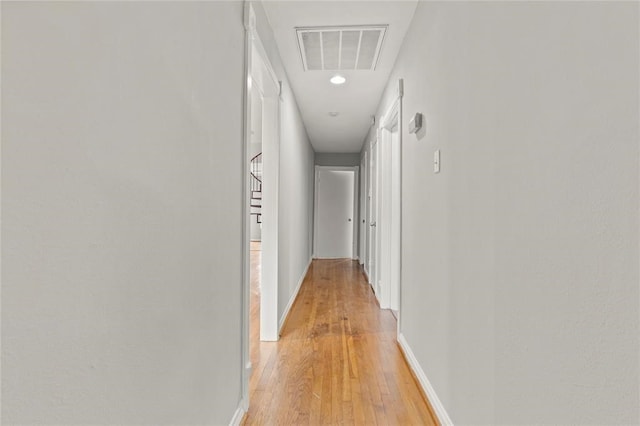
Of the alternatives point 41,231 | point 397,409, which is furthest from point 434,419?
point 41,231

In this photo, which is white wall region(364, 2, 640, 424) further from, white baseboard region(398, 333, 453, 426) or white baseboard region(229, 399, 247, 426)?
white baseboard region(229, 399, 247, 426)

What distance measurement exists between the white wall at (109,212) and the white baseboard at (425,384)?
1056 millimetres

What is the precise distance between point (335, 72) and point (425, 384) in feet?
8.81

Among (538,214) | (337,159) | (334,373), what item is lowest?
(334,373)

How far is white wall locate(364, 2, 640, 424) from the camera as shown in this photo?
0.68 m

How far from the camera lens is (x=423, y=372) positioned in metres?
2.04

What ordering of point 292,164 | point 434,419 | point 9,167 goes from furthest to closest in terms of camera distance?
point 292,164 → point 434,419 → point 9,167

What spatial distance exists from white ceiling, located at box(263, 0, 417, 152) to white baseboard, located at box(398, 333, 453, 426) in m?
2.26

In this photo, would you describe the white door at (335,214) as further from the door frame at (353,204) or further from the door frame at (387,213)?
the door frame at (387,213)

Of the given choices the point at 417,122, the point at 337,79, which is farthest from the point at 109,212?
the point at 337,79

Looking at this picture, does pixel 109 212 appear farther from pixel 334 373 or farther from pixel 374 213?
pixel 374 213

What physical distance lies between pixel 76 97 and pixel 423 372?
210 cm

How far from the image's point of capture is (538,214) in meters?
0.93

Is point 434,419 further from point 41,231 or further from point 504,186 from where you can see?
point 41,231
